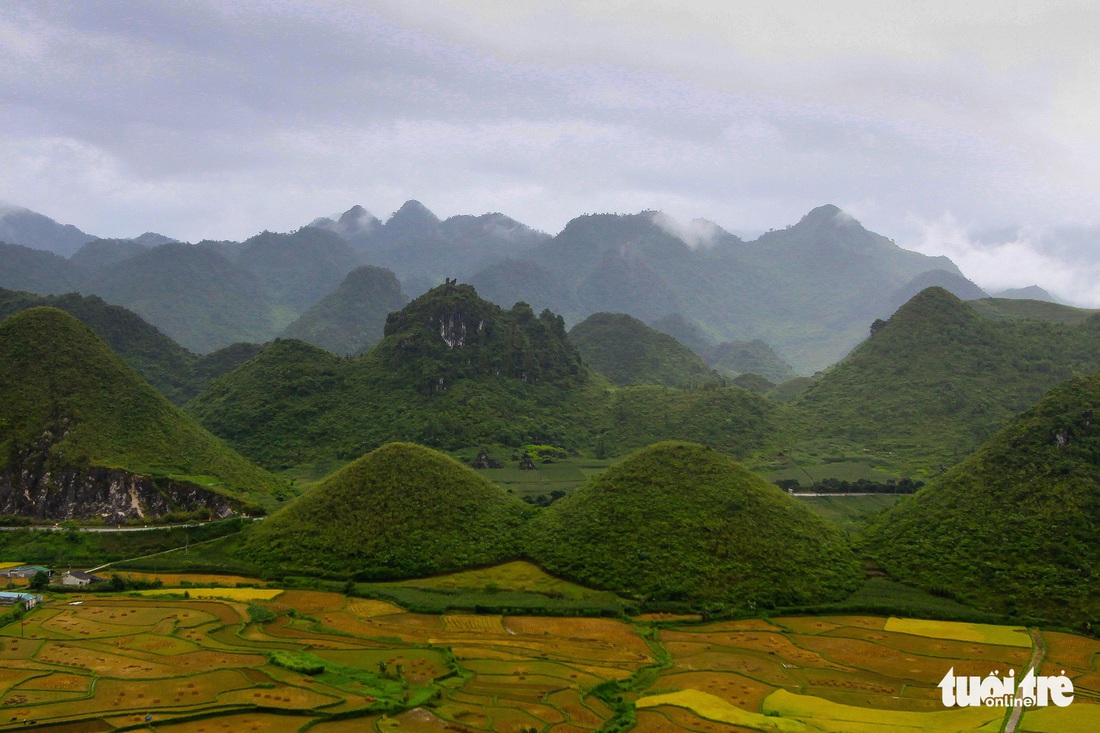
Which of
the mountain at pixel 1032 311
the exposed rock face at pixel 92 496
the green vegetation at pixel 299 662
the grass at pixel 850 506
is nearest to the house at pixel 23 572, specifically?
the exposed rock face at pixel 92 496

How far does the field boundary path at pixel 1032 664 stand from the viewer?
32534 mm

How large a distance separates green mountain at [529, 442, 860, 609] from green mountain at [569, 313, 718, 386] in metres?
105

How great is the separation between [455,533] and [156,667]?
85.9ft

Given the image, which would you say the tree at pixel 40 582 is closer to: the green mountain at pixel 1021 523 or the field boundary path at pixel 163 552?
the field boundary path at pixel 163 552

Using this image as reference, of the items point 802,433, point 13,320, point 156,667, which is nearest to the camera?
point 156,667

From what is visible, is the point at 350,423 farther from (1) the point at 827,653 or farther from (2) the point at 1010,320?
(2) the point at 1010,320

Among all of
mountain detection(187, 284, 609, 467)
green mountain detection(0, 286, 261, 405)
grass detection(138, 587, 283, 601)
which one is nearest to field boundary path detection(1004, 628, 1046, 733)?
grass detection(138, 587, 283, 601)

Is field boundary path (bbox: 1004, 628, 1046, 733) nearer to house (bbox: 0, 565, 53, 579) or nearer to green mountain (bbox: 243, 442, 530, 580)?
green mountain (bbox: 243, 442, 530, 580)

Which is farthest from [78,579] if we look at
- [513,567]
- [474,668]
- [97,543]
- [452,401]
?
[452,401]

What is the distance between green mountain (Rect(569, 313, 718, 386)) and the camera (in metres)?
174

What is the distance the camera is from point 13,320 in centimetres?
8188

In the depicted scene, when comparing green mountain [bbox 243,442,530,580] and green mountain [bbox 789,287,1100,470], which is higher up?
green mountain [bbox 789,287,1100,470]

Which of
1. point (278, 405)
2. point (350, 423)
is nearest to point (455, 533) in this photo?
point (350, 423)

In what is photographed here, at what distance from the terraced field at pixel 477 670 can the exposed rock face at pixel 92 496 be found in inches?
858
